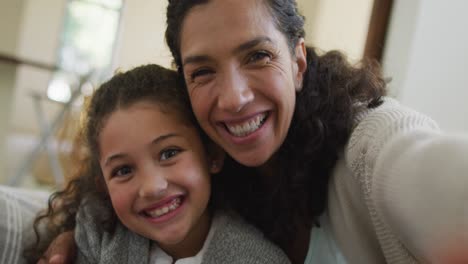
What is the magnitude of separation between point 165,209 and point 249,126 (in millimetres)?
218

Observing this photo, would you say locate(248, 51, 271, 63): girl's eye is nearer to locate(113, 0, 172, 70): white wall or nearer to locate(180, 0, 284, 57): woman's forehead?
locate(180, 0, 284, 57): woman's forehead

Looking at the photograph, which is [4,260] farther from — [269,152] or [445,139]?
[445,139]

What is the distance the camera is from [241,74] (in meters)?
0.80

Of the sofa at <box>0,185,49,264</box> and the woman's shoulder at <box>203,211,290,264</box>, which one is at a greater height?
the woman's shoulder at <box>203,211,290,264</box>

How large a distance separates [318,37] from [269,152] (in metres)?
1.77

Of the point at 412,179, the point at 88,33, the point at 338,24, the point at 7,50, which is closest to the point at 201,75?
the point at 412,179

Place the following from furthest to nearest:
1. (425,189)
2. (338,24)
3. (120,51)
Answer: (120,51) < (338,24) < (425,189)

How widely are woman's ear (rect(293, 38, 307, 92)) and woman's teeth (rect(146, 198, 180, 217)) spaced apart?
31 centimetres

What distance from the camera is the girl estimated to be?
2.81 feet

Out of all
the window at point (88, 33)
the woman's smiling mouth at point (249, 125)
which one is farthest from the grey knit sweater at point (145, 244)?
the window at point (88, 33)

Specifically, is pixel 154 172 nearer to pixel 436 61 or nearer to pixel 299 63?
pixel 299 63

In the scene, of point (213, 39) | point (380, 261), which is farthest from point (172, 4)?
point (380, 261)

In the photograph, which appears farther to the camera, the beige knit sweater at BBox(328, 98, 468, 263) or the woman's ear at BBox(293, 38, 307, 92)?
the woman's ear at BBox(293, 38, 307, 92)

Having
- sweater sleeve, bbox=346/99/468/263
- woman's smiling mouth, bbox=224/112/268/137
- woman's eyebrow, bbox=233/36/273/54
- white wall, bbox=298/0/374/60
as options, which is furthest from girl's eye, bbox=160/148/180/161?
white wall, bbox=298/0/374/60
